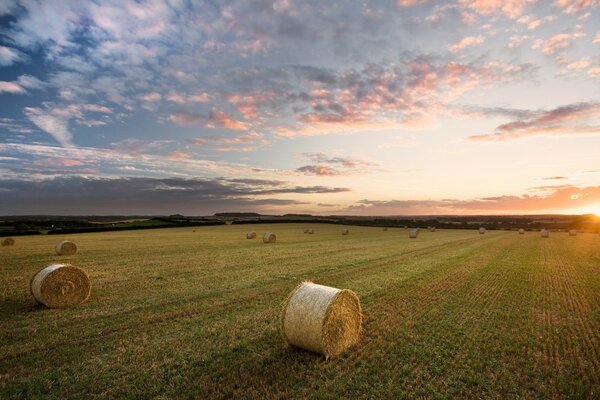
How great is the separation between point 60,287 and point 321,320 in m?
9.84

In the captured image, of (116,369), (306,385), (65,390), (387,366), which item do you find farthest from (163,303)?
(387,366)

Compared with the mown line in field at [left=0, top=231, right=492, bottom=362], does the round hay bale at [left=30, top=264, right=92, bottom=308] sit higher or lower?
higher

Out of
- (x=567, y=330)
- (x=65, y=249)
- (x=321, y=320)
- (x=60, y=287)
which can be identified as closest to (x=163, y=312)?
(x=60, y=287)

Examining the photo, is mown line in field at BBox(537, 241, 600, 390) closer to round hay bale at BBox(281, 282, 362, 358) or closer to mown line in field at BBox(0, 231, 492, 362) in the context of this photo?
round hay bale at BBox(281, 282, 362, 358)

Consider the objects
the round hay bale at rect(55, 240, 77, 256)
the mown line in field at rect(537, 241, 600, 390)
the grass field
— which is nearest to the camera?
the grass field

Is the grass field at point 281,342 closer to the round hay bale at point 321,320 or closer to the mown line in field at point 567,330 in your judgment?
the mown line in field at point 567,330

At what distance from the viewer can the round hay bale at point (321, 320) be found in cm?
821

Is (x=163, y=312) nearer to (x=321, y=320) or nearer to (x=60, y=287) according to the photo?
(x=60, y=287)

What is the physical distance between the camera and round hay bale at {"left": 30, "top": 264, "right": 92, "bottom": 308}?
40.4 feet

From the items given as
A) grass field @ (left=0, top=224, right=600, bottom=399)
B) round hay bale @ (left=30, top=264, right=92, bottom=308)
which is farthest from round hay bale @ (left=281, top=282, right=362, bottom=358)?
round hay bale @ (left=30, top=264, right=92, bottom=308)

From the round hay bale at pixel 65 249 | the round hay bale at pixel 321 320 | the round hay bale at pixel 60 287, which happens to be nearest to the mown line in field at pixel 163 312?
the round hay bale at pixel 60 287

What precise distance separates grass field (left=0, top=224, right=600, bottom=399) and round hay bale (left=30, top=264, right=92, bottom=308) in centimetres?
49

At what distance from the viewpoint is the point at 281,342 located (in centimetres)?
898

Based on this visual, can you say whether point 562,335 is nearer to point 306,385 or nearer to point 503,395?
point 503,395
